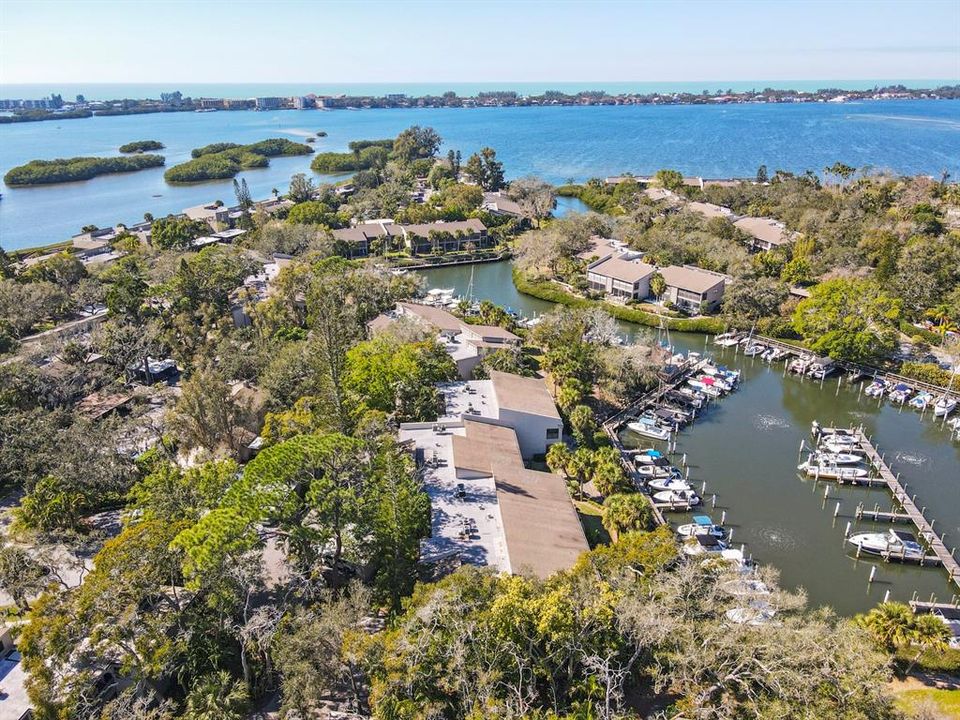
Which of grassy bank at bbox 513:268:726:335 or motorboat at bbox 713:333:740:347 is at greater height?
grassy bank at bbox 513:268:726:335

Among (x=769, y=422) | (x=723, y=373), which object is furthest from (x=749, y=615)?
(x=723, y=373)

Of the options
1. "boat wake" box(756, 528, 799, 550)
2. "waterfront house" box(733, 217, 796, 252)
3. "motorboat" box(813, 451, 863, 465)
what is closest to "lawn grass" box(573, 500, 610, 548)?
"boat wake" box(756, 528, 799, 550)

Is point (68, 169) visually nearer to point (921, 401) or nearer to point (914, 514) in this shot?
point (921, 401)

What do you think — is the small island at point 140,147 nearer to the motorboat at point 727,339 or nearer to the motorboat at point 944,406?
the motorboat at point 727,339

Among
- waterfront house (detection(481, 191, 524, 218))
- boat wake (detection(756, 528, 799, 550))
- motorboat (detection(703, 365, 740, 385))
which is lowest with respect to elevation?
boat wake (detection(756, 528, 799, 550))

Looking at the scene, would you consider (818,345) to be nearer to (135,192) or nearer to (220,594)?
(220,594)

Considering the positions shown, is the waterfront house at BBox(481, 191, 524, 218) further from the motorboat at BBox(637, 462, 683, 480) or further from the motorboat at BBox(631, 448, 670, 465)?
the motorboat at BBox(637, 462, 683, 480)
